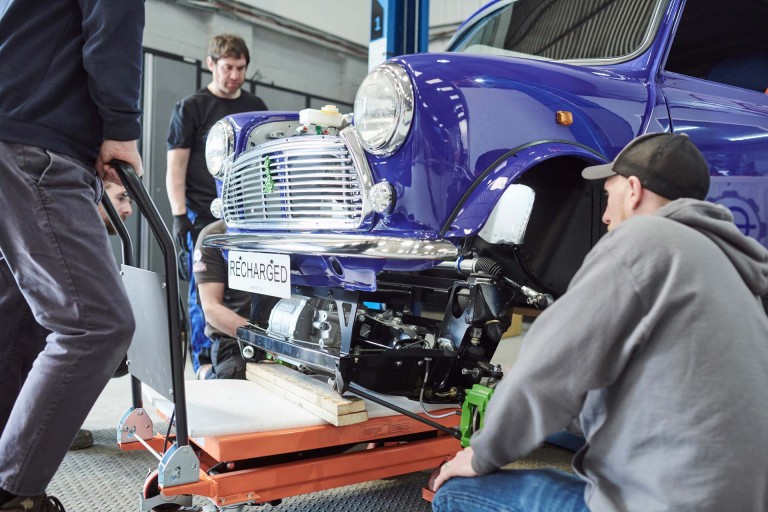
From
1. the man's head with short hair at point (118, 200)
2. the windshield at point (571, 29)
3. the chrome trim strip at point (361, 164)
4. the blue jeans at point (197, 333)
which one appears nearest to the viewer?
the chrome trim strip at point (361, 164)

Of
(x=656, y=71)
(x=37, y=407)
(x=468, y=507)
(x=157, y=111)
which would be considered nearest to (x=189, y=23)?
(x=157, y=111)

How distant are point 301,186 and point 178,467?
0.86 meters

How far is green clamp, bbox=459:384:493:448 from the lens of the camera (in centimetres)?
179

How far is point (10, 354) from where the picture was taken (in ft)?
5.64

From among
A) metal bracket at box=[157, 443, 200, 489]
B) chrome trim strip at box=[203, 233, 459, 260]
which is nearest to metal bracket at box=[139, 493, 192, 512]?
metal bracket at box=[157, 443, 200, 489]

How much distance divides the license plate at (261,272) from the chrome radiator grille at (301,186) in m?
0.11

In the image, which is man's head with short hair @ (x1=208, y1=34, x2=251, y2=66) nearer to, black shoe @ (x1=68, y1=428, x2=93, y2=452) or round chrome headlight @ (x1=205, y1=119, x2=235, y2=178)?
round chrome headlight @ (x1=205, y1=119, x2=235, y2=178)

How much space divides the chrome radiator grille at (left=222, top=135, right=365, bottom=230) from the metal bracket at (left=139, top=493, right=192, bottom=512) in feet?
2.71

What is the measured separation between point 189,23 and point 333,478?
6.18 meters

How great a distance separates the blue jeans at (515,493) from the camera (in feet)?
3.78

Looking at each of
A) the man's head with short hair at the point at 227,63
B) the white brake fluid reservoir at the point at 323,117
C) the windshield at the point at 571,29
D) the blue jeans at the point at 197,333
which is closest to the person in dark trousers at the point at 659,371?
the white brake fluid reservoir at the point at 323,117

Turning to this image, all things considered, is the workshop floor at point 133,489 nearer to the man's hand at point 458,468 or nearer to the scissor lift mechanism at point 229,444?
the scissor lift mechanism at point 229,444

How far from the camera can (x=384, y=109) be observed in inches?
71.0

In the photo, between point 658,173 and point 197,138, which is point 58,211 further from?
point 197,138
